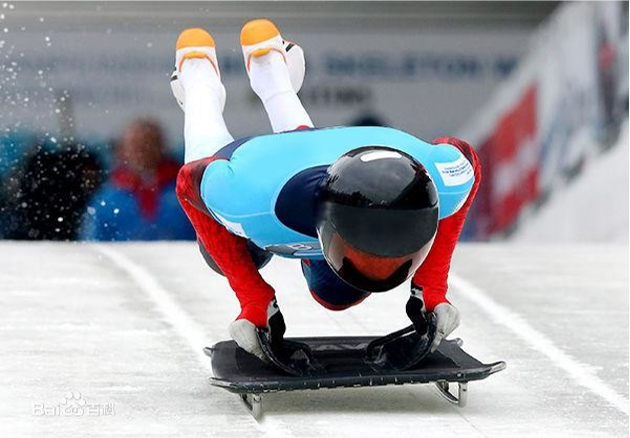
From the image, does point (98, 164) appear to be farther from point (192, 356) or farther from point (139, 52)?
point (192, 356)

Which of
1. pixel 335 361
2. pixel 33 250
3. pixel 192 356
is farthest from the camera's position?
pixel 33 250

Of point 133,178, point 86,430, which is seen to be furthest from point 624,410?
point 133,178

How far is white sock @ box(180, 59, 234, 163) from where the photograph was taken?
15.8 ft

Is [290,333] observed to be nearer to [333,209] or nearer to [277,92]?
[277,92]

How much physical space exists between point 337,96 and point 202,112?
6.52m

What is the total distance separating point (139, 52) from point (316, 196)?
307 inches

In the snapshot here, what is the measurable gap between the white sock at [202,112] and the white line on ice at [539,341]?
5.02 ft

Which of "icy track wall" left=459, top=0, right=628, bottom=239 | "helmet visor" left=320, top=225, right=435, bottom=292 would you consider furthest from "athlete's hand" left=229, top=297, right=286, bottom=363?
"icy track wall" left=459, top=0, right=628, bottom=239

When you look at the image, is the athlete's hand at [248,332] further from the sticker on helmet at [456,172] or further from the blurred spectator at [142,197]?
the blurred spectator at [142,197]

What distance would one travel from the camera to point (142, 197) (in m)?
11.2

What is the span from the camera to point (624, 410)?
15.1 feet

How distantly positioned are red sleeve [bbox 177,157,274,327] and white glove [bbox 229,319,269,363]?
0.06ft

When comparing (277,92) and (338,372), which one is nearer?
(338,372)

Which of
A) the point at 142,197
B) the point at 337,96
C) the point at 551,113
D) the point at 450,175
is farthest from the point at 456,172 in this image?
the point at 551,113
